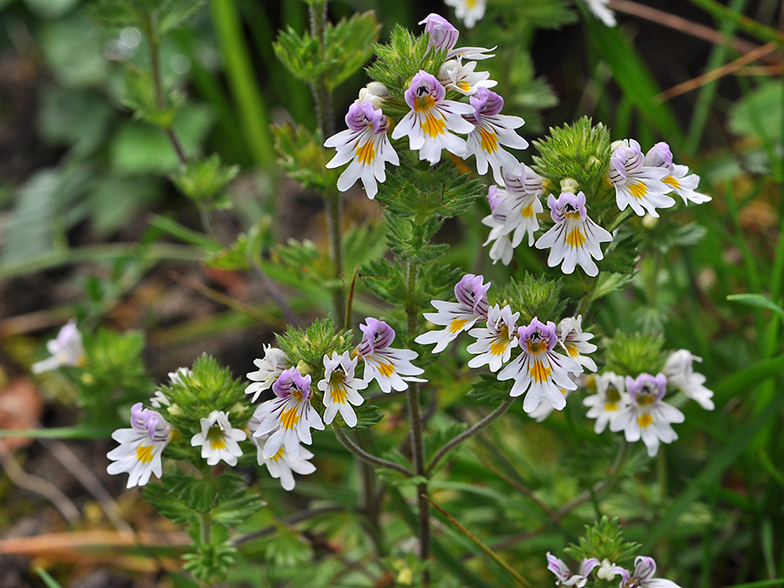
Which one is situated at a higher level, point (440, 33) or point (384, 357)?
point (440, 33)

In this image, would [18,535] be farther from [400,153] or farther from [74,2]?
[74,2]

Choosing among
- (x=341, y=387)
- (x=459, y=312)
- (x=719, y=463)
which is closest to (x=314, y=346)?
(x=341, y=387)

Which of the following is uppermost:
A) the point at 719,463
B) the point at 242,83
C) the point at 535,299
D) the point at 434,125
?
the point at 242,83

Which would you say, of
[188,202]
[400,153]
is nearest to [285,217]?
[188,202]

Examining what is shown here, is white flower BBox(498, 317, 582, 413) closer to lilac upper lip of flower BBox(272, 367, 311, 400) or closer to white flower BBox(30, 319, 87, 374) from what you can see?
lilac upper lip of flower BBox(272, 367, 311, 400)

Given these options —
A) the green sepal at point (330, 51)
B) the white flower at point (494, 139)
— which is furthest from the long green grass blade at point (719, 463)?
the green sepal at point (330, 51)

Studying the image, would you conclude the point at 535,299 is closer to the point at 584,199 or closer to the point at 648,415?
the point at 584,199
